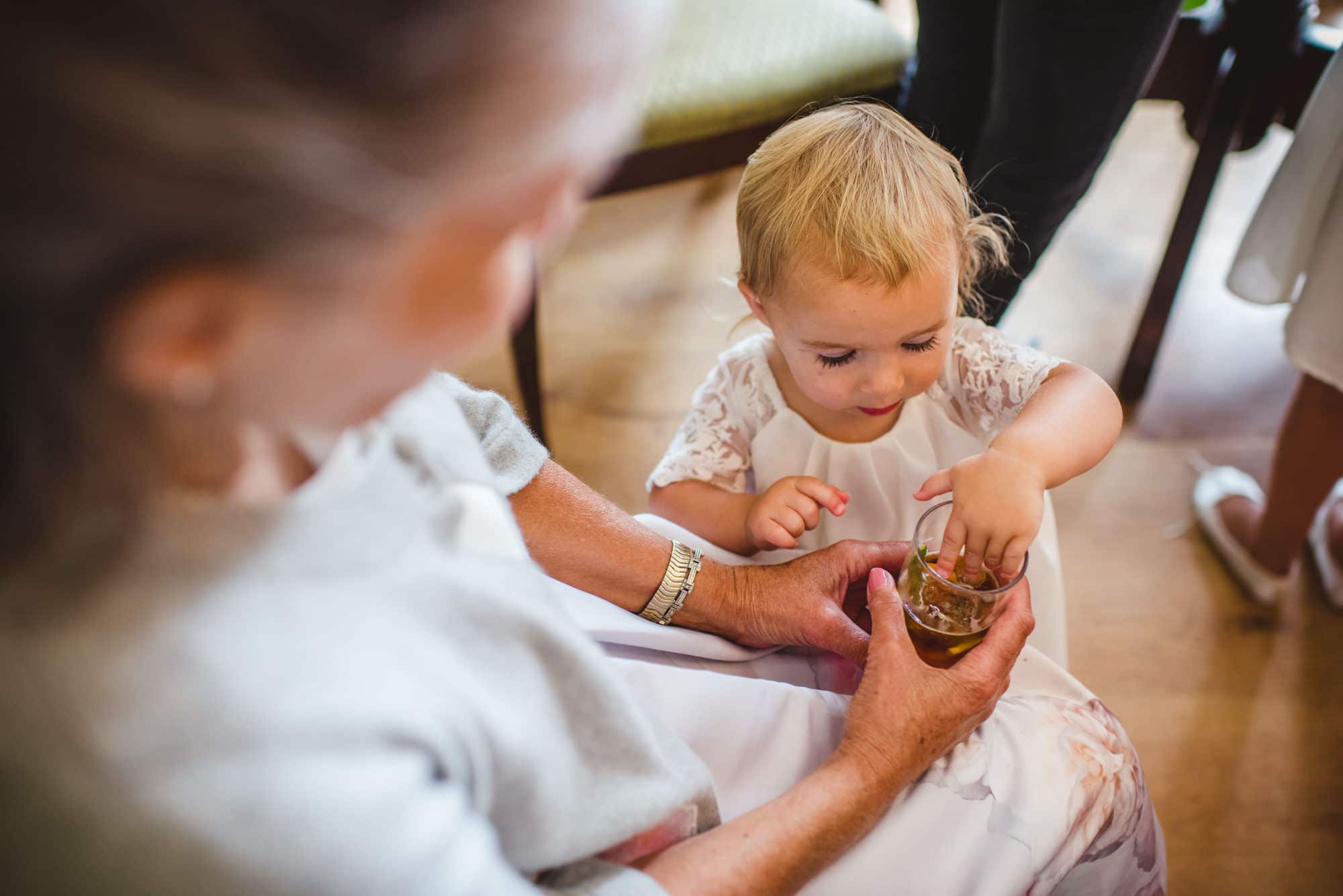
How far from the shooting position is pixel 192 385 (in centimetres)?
37

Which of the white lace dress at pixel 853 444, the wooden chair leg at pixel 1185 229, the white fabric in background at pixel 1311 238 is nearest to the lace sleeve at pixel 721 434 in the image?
the white lace dress at pixel 853 444

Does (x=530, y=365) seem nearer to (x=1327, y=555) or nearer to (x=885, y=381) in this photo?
(x=885, y=381)

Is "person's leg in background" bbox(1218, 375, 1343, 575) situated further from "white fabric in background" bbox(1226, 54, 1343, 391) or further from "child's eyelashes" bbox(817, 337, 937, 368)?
"child's eyelashes" bbox(817, 337, 937, 368)

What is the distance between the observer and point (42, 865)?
404 mm

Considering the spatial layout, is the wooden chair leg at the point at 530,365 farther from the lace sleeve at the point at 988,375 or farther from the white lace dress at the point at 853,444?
the lace sleeve at the point at 988,375

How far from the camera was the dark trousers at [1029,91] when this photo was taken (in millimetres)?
1036

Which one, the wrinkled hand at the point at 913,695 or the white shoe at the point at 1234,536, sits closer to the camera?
the wrinkled hand at the point at 913,695

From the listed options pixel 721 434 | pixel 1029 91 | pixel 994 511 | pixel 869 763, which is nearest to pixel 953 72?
pixel 1029 91

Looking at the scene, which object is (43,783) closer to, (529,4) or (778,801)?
(529,4)

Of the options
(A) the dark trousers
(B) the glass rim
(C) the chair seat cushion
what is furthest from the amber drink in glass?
(C) the chair seat cushion

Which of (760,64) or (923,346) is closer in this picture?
(923,346)

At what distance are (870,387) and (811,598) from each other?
0.72 ft

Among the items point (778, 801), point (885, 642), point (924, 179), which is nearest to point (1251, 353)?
point (924, 179)

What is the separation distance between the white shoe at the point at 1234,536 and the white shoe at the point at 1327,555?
49 mm
